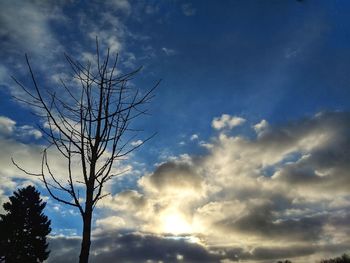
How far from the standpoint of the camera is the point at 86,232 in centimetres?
476

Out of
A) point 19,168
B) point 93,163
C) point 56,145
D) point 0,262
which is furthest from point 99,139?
point 0,262

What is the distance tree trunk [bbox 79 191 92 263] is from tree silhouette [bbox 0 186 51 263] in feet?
116

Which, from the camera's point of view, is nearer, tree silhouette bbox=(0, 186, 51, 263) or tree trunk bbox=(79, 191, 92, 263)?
tree trunk bbox=(79, 191, 92, 263)

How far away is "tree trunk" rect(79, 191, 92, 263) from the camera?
4.61 m

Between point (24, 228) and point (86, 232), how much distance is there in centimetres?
3778

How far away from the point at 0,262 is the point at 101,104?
118ft

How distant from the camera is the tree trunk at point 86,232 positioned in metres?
4.61

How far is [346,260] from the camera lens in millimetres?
87750

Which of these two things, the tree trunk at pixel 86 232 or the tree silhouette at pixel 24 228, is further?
the tree silhouette at pixel 24 228

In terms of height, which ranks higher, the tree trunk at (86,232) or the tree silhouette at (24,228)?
the tree silhouette at (24,228)

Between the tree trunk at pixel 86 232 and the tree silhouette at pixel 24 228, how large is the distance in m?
35.5

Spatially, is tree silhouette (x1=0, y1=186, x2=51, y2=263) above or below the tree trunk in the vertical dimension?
above

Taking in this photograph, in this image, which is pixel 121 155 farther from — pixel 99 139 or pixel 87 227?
pixel 87 227

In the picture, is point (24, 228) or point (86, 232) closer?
point (86, 232)
